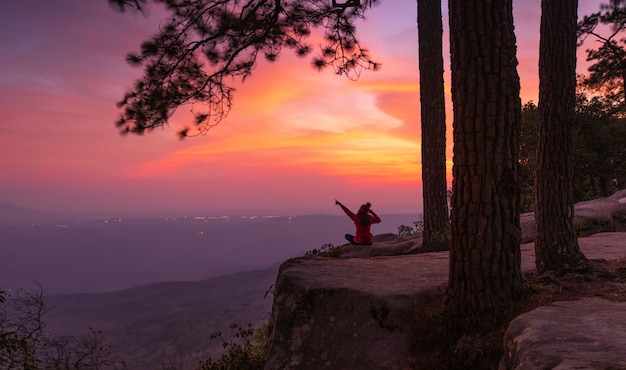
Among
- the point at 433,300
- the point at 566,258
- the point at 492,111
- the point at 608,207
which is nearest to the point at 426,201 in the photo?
the point at 566,258

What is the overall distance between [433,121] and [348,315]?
18.3ft

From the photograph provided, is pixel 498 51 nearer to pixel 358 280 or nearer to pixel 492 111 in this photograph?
pixel 492 111

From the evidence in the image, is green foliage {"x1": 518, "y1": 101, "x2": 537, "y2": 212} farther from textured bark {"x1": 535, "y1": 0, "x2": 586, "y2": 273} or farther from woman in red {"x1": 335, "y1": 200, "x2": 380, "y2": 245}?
textured bark {"x1": 535, "y1": 0, "x2": 586, "y2": 273}

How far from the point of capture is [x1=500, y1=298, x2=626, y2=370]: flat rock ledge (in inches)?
90.3

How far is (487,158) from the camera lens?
153 inches

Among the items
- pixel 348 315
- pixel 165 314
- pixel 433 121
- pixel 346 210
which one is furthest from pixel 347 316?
pixel 165 314

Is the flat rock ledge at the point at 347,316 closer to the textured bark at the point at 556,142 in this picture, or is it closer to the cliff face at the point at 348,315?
the cliff face at the point at 348,315

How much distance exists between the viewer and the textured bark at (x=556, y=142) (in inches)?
203

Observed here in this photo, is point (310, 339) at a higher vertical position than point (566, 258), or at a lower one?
lower

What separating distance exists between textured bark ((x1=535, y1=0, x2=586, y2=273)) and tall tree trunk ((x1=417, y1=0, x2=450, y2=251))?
3.35 meters

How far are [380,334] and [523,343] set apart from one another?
187 centimetres

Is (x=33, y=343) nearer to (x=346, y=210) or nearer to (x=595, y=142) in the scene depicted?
(x=346, y=210)

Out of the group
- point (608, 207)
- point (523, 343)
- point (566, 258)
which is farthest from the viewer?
point (608, 207)

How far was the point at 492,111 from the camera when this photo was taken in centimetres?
388
